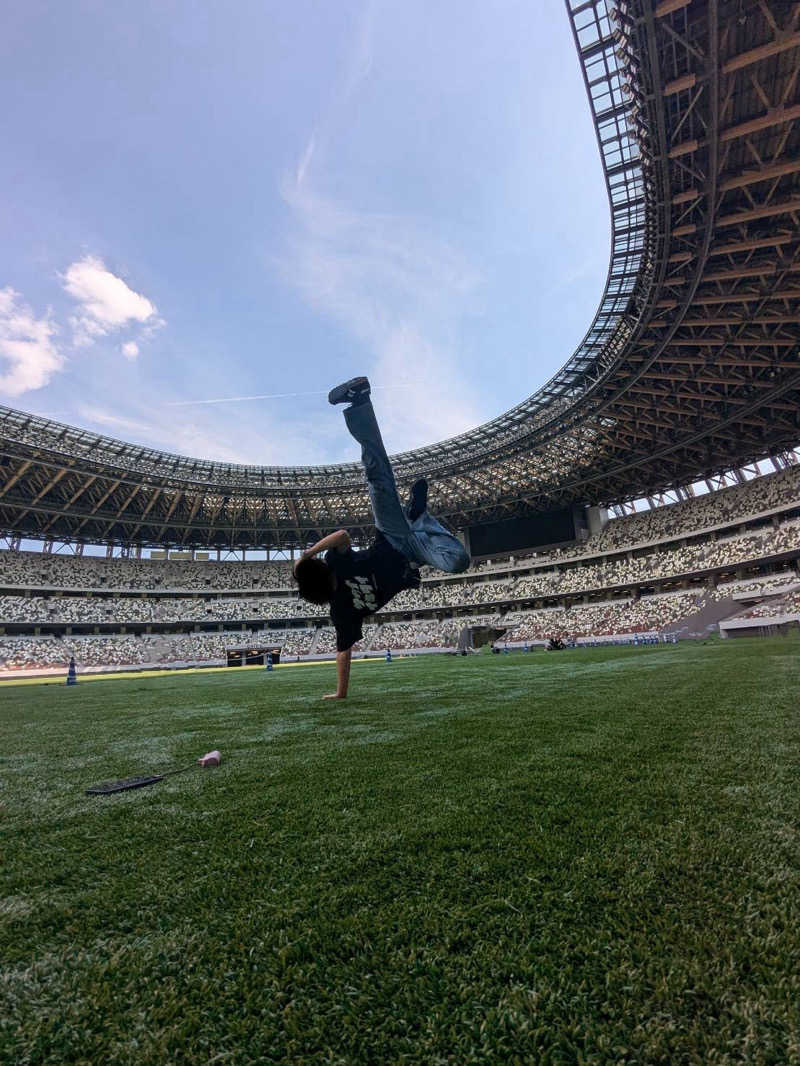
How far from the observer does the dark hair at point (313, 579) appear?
5.19 m

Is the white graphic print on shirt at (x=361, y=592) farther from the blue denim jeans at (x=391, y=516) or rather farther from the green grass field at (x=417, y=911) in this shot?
the green grass field at (x=417, y=911)

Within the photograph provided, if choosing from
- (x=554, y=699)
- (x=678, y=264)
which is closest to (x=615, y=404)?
(x=678, y=264)

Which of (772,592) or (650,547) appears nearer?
(772,592)

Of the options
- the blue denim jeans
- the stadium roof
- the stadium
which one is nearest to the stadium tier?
the stadium roof

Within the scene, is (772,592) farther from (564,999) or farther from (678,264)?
(564,999)

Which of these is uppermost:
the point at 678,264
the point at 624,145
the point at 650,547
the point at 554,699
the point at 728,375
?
the point at 624,145

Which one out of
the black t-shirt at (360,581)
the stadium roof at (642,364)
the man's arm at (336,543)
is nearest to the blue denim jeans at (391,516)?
the black t-shirt at (360,581)

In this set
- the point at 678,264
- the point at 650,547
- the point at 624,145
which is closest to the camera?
the point at 624,145

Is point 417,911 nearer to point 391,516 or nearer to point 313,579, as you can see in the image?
point 313,579

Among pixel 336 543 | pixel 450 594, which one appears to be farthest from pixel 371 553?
pixel 450 594

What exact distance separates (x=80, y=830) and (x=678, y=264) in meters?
23.2

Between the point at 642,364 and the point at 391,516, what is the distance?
22840 millimetres

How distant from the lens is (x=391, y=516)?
611cm

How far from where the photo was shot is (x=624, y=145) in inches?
630
